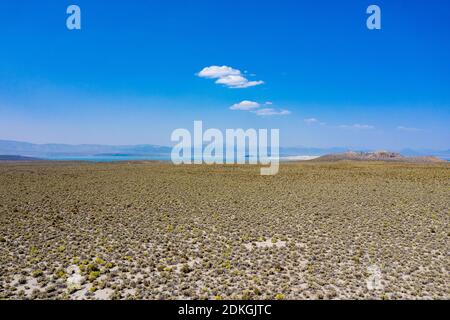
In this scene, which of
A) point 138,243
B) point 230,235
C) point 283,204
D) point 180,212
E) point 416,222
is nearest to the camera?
point 138,243

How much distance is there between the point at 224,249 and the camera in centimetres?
1201

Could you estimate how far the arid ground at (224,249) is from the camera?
28.0ft

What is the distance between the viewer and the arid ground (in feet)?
28.0

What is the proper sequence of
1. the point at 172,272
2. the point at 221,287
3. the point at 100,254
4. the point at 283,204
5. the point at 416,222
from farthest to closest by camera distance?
the point at 283,204 → the point at 416,222 → the point at 100,254 → the point at 172,272 → the point at 221,287

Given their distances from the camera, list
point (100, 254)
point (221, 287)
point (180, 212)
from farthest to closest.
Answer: point (180, 212), point (100, 254), point (221, 287)

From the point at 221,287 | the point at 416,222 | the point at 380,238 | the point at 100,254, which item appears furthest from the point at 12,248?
the point at 416,222

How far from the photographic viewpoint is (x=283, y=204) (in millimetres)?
21516

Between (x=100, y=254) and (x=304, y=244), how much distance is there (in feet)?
26.5
